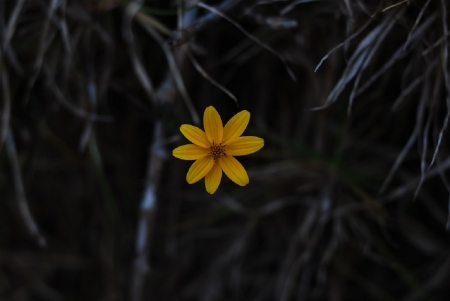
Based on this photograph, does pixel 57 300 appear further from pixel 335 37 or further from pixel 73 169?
pixel 335 37

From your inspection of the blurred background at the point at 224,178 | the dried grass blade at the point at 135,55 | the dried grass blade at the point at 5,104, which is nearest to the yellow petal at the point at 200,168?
the blurred background at the point at 224,178

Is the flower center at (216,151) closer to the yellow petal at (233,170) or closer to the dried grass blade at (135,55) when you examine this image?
the yellow petal at (233,170)

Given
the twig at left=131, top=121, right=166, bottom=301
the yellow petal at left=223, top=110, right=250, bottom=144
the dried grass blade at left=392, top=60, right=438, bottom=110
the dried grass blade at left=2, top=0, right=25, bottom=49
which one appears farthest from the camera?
the twig at left=131, top=121, right=166, bottom=301

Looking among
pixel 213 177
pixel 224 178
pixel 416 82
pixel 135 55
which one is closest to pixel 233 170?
pixel 213 177

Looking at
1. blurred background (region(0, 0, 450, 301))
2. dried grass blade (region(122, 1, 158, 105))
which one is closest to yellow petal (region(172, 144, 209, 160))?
blurred background (region(0, 0, 450, 301))

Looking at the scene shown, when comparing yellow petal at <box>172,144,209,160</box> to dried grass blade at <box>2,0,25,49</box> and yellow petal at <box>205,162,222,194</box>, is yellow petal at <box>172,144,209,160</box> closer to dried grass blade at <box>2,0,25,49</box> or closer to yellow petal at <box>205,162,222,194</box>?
yellow petal at <box>205,162,222,194</box>
